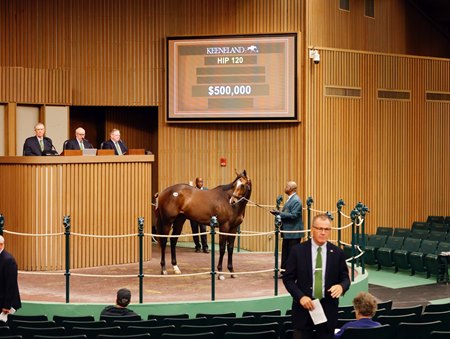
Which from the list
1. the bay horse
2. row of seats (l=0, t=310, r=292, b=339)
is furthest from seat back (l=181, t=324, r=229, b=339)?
the bay horse

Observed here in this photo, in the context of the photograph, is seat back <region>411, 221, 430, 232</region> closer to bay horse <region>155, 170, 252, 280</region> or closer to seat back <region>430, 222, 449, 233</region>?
seat back <region>430, 222, 449, 233</region>

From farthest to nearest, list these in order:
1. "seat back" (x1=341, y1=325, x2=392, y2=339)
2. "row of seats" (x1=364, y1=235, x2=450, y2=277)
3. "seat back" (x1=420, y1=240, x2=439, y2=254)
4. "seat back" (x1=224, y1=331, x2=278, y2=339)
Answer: "seat back" (x1=420, y1=240, x2=439, y2=254), "row of seats" (x1=364, y1=235, x2=450, y2=277), "seat back" (x1=224, y1=331, x2=278, y2=339), "seat back" (x1=341, y1=325, x2=392, y2=339)

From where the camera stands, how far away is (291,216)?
1481cm

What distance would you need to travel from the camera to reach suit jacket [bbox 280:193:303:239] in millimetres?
14812

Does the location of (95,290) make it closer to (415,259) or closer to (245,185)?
(245,185)

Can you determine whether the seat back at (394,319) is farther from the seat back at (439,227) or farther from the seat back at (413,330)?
the seat back at (439,227)

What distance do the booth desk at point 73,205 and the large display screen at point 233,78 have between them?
4951mm

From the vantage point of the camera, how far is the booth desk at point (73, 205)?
15594mm

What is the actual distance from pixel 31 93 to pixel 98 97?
170 centimetres

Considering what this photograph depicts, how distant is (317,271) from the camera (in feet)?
25.3

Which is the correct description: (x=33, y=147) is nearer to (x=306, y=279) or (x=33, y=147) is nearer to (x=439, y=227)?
(x=306, y=279)

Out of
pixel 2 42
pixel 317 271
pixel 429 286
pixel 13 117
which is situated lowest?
pixel 429 286

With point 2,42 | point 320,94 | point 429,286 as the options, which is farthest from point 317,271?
point 2,42

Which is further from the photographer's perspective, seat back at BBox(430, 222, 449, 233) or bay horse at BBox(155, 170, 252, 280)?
seat back at BBox(430, 222, 449, 233)
